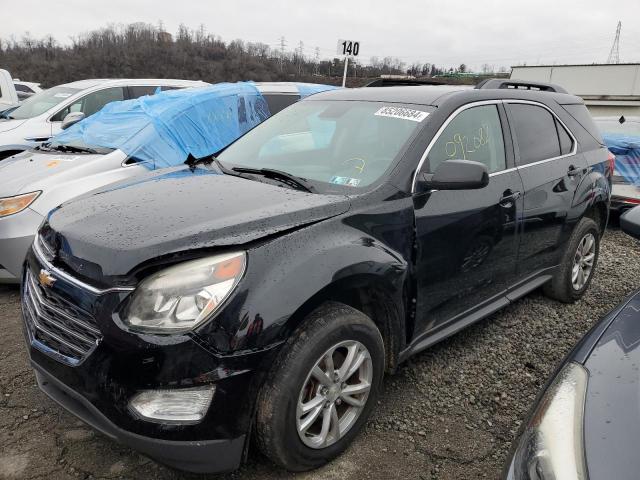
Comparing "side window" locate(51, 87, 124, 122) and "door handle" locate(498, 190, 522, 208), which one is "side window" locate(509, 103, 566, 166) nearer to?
"door handle" locate(498, 190, 522, 208)

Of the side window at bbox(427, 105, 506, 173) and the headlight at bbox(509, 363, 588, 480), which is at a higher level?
the side window at bbox(427, 105, 506, 173)

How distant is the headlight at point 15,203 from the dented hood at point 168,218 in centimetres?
161

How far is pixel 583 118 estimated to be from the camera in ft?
13.6

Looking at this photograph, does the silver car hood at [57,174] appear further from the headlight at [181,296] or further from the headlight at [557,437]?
the headlight at [557,437]

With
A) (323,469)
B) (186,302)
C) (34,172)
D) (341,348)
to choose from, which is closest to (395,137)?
(341,348)

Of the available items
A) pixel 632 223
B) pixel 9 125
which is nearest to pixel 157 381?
pixel 632 223

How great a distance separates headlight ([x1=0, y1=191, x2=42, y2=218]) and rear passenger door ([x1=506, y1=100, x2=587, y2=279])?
11.9ft

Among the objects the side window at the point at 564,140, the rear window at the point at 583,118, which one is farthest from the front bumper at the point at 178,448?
the rear window at the point at 583,118

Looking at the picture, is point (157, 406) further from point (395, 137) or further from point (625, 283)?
point (625, 283)

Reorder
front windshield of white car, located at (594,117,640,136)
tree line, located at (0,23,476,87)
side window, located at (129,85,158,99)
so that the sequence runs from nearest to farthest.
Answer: front windshield of white car, located at (594,117,640,136)
side window, located at (129,85,158,99)
tree line, located at (0,23,476,87)

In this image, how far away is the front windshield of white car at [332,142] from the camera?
2.64 m

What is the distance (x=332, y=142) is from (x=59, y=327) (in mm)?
1768

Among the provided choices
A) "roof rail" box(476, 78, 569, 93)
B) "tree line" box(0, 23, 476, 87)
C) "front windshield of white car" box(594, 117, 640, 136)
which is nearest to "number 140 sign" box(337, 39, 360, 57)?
"front windshield of white car" box(594, 117, 640, 136)

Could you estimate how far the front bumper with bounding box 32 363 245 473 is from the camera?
5.93 feet
